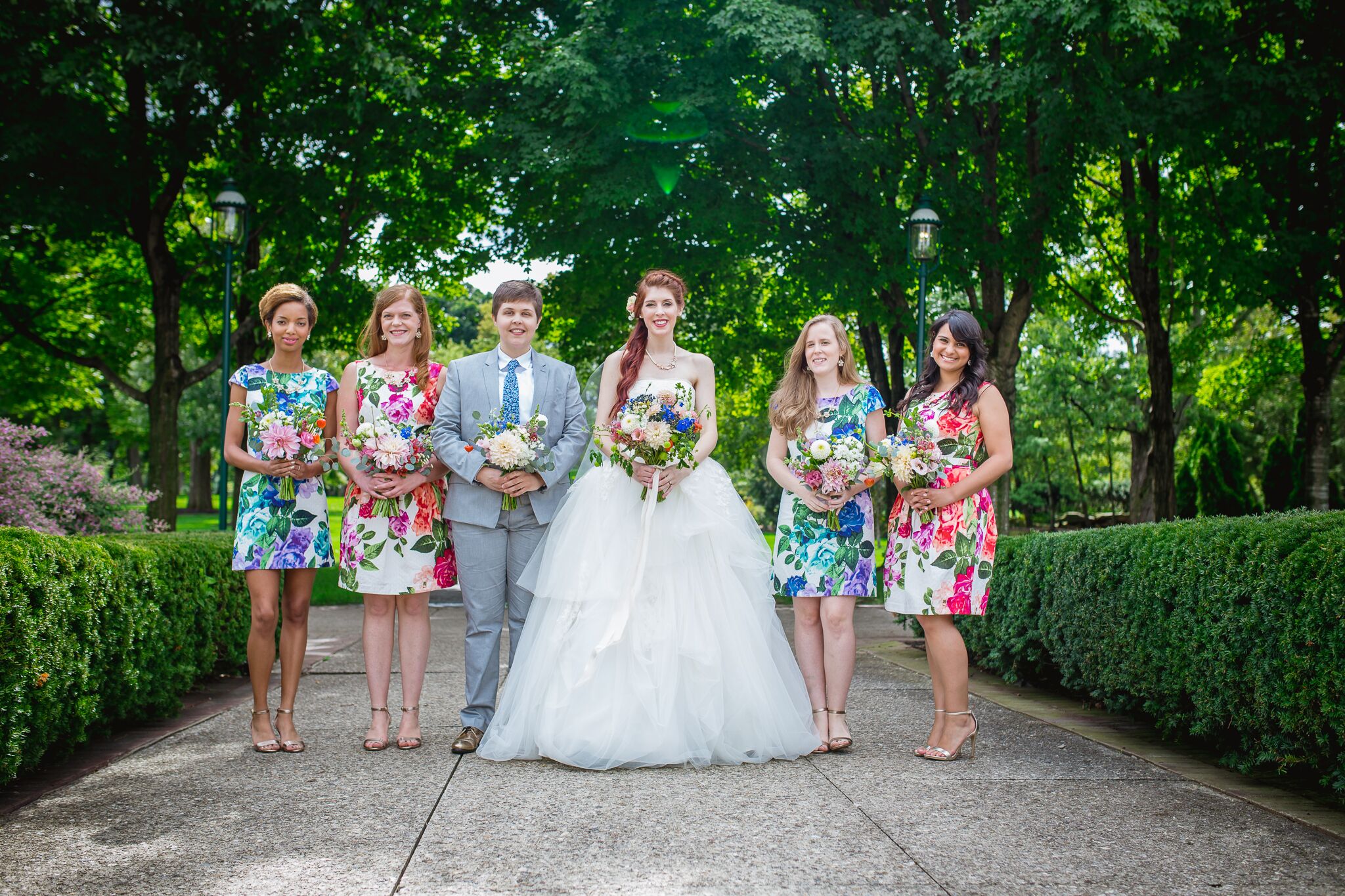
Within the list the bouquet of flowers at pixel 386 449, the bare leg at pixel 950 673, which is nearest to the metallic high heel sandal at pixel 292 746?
the bouquet of flowers at pixel 386 449

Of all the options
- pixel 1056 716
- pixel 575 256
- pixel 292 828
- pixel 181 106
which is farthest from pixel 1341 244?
pixel 181 106

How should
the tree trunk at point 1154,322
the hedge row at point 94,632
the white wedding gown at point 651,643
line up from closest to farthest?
the hedge row at point 94,632
the white wedding gown at point 651,643
the tree trunk at point 1154,322

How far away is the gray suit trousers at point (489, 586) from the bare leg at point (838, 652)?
5.07 feet

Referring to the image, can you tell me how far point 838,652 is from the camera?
5.35 metres

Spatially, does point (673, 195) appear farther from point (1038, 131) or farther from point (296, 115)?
point (296, 115)

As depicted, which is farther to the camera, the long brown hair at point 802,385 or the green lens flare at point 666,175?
the green lens flare at point 666,175

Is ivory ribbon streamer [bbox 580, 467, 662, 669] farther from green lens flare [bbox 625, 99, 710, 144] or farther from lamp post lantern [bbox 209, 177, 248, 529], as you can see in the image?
lamp post lantern [bbox 209, 177, 248, 529]

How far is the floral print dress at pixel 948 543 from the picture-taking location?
5.12 metres

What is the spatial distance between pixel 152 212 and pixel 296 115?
3.07m

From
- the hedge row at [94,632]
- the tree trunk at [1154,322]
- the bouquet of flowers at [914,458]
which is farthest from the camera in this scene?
the tree trunk at [1154,322]

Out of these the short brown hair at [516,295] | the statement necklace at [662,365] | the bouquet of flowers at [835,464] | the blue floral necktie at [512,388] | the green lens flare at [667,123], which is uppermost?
the green lens flare at [667,123]

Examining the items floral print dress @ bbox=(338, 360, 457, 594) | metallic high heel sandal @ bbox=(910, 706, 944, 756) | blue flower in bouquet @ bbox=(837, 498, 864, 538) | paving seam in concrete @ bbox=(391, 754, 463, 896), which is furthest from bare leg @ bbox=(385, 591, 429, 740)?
metallic high heel sandal @ bbox=(910, 706, 944, 756)

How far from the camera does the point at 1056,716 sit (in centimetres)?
647

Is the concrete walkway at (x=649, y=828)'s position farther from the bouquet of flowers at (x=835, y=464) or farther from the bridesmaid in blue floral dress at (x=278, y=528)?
the bouquet of flowers at (x=835, y=464)
